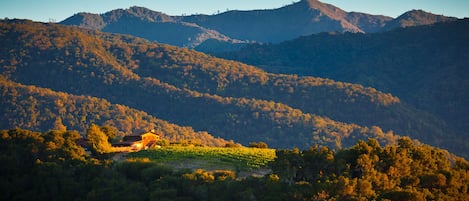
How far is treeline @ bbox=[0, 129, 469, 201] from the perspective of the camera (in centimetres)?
4906

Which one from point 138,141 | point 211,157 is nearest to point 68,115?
point 138,141

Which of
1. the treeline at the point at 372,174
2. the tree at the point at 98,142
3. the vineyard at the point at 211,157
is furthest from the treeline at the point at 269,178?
the vineyard at the point at 211,157

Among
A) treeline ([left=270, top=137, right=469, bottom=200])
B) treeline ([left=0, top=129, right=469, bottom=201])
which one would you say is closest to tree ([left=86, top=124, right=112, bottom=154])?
treeline ([left=0, top=129, right=469, bottom=201])

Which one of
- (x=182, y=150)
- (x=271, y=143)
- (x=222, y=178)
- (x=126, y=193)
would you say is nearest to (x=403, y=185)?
(x=222, y=178)

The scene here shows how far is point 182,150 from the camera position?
236ft

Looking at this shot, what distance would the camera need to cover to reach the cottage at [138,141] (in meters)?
75.4

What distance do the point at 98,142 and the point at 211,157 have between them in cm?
1239

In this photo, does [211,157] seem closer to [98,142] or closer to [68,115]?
[98,142]

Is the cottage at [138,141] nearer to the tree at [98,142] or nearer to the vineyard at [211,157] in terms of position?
the tree at [98,142]

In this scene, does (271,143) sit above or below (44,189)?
below

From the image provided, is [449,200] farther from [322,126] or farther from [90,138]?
[322,126]

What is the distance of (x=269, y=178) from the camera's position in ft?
169

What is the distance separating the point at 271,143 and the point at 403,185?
5276 inches

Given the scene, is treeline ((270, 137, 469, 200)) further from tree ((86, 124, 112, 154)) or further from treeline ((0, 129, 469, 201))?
tree ((86, 124, 112, 154))
